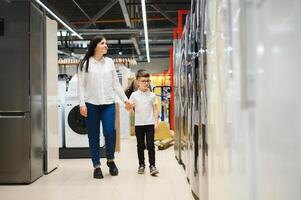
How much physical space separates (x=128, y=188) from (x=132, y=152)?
9.12 feet

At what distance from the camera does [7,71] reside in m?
3.81

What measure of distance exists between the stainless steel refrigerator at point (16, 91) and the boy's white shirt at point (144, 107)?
1107 mm

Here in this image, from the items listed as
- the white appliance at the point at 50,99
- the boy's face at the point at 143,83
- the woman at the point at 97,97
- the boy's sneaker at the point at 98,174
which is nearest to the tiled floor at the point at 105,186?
the boy's sneaker at the point at 98,174

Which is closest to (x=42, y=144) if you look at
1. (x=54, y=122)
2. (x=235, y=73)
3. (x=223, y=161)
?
(x=54, y=122)

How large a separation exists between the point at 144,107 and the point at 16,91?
1.31 meters

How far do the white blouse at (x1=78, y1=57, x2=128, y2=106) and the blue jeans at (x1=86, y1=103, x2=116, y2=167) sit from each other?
0.25 ft

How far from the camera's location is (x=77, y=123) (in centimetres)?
581

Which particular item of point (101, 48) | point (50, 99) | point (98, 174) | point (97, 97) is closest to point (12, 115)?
point (50, 99)

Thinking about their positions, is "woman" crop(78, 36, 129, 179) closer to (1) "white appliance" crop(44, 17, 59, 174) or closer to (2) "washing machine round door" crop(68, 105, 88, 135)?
(1) "white appliance" crop(44, 17, 59, 174)

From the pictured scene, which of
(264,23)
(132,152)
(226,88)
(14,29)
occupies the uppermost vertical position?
(14,29)

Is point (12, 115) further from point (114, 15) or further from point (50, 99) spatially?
point (114, 15)

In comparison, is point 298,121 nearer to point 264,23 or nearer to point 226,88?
point 264,23

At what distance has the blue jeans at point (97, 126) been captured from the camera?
4.24m

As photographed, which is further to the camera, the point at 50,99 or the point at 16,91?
the point at 50,99
